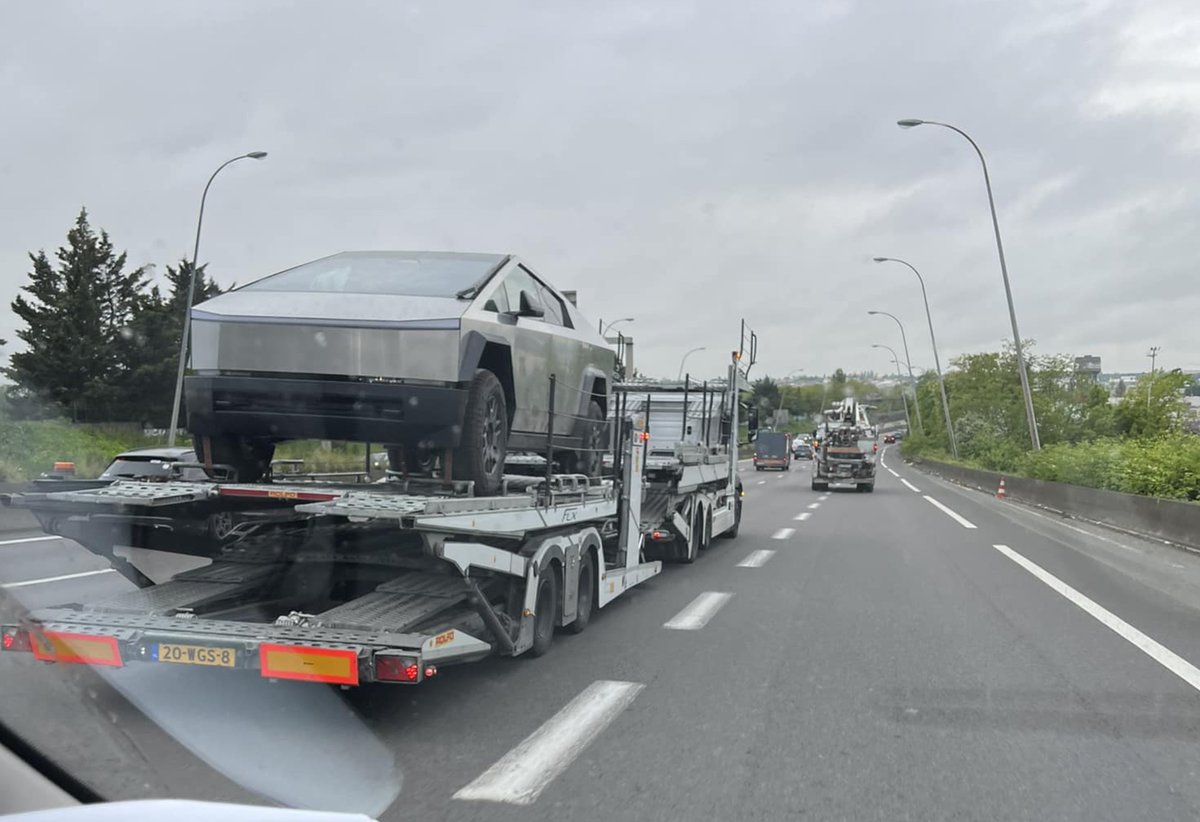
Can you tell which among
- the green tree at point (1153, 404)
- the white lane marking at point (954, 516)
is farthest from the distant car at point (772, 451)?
the white lane marking at point (954, 516)

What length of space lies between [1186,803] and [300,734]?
12.8ft

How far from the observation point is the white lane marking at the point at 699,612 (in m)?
8.54

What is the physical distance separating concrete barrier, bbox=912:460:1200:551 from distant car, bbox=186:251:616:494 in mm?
12688

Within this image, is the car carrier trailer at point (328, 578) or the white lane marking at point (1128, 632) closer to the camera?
the car carrier trailer at point (328, 578)

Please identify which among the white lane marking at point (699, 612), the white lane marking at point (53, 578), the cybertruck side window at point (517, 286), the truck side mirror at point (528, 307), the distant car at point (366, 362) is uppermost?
the cybertruck side window at point (517, 286)

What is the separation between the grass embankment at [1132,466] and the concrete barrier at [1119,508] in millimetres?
483

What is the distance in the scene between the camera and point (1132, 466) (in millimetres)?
21266

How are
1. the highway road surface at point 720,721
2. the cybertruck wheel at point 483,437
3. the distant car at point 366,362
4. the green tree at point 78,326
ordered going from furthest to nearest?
the green tree at point 78,326 < the cybertruck wheel at point 483,437 < the distant car at point 366,362 < the highway road surface at point 720,721

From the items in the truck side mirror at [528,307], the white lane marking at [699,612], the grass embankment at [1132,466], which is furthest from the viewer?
the grass embankment at [1132,466]

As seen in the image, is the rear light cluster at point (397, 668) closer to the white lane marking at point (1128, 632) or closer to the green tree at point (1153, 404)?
the white lane marking at point (1128, 632)

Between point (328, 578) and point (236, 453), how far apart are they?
1.01 m

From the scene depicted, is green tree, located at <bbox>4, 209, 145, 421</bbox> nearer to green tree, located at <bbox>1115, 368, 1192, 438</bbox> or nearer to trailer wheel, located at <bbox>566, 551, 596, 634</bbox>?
trailer wheel, located at <bbox>566, 551, 596, 634</bbox>

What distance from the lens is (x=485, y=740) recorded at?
516 centimetres

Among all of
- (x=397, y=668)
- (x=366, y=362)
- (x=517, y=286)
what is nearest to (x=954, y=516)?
(x=517, y=286)
